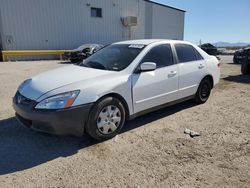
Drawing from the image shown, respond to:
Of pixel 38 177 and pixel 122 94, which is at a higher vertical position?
pixel 122 94

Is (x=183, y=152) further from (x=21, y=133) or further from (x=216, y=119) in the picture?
(x=21, y=133)

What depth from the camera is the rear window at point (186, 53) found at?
4934mm

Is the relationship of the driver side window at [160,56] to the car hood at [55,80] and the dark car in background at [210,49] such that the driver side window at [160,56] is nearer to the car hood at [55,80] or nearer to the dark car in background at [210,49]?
the car hood at [55,80]

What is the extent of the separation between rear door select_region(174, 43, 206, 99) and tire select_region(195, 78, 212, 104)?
0.62 feet

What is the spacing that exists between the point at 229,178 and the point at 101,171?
1561 mm

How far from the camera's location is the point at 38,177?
280 cm

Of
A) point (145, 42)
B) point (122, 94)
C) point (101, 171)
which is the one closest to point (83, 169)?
point (101, 171)

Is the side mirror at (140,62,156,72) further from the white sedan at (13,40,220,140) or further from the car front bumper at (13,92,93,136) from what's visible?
the car front bumper at (13,92,93,136)

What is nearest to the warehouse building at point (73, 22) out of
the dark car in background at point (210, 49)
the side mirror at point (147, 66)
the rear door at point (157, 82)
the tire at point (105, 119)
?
the dark car in background at point (210, 49)

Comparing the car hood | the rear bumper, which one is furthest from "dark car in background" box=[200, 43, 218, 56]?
the rear bumper

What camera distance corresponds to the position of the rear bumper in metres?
3.17

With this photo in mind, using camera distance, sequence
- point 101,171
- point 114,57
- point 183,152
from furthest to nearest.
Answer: point 114,57, point 183,152, point 101,171

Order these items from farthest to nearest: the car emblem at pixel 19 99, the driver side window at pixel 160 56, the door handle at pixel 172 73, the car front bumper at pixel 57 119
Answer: the door handle at pixel 172 73 < the driver side window at pixel 160 56 < the car emblem at pixel 19 99 < the car front bumper at pixel 57 119

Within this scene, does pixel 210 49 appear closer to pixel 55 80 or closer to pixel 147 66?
pixel 147 66
